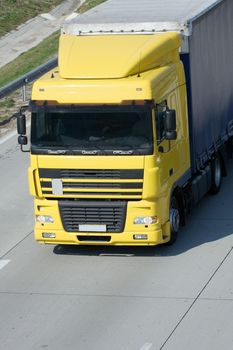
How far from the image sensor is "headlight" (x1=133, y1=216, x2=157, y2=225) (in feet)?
56.2

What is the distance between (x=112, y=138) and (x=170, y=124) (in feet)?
2.96

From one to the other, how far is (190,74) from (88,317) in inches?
211

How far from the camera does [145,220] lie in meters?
17.1

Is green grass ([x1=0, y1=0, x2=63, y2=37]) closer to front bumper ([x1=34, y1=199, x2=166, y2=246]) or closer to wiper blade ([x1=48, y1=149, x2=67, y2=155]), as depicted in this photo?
front bumper ([x1=34, y1=199, x2=166, y2=246])

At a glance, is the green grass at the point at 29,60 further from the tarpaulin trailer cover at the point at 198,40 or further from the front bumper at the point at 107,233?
the front bumper at the point at 107,233

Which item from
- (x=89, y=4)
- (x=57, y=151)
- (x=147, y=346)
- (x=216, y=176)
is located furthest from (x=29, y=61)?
(x=147, y=346)

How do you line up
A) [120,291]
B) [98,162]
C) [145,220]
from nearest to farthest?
[120,291], [98,162], [145,220]

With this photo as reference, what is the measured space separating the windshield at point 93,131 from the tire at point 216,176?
418 cm

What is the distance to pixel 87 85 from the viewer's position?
16828mm

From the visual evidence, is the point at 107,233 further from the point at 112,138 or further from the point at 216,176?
the point at 216,176

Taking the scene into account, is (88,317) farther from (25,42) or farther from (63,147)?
(25,42)

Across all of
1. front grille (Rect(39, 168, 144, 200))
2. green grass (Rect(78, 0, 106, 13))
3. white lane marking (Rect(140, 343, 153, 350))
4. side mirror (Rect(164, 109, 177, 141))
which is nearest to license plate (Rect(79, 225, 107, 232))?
front grille (Rect(39, 168, 144, 200))

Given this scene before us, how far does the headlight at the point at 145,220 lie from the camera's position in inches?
674

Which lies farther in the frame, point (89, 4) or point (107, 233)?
point (89, 4)
